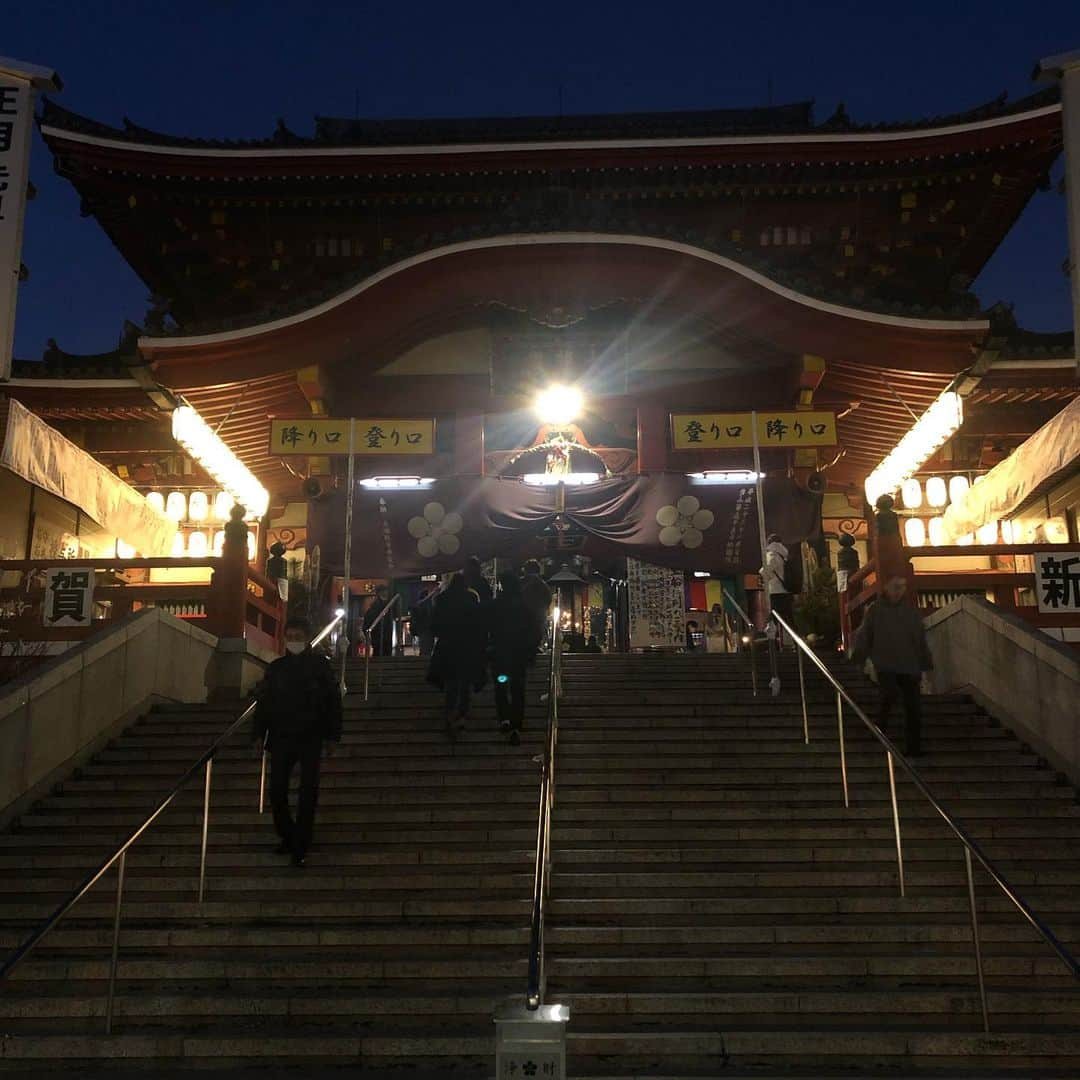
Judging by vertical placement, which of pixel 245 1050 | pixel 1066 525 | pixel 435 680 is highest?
pixel 1066 525

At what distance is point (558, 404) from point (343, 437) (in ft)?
10.5

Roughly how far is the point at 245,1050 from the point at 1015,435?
14.6 m

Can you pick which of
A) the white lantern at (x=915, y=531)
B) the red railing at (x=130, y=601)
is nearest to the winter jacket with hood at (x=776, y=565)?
the white lantern at (x=915, y=531)

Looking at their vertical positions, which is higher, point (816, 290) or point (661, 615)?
point (816, 290)

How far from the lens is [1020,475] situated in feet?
48.1

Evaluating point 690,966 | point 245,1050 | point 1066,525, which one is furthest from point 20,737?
point 1066,525

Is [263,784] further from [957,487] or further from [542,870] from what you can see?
[957,487]

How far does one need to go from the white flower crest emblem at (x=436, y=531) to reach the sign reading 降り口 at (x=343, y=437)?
0.93 metres

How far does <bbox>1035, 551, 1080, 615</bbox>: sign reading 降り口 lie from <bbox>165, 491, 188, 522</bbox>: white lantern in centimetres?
1252

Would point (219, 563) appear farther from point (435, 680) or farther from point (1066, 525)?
point (1066, 525)

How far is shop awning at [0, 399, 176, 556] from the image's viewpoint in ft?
43.3

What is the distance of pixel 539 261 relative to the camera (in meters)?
14.8

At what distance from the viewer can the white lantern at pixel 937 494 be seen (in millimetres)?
16766

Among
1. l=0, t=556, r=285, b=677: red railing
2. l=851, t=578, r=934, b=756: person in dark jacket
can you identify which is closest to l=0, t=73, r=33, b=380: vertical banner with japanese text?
l=0, t=556, r=285, b=677: red railing
